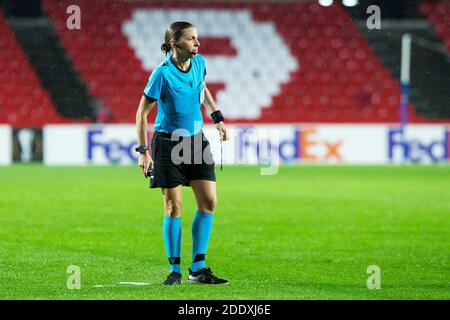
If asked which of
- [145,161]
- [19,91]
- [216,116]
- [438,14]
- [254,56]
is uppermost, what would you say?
[438,14]

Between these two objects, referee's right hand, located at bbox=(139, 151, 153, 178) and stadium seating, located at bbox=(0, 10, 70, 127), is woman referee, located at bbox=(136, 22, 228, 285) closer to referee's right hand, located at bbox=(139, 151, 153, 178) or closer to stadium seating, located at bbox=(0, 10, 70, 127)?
referee's right hand, located at bbox=(139, 151, 153, 178)

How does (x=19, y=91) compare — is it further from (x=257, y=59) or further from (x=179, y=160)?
(x=179, y=160)

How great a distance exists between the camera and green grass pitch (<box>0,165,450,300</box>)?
26.3ft

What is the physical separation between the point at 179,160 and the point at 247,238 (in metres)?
4.02

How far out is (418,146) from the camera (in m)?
28.1

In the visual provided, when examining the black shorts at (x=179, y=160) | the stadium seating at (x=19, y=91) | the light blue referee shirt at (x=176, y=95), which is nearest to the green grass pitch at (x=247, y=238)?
the black shorts at (x=179, y=160)

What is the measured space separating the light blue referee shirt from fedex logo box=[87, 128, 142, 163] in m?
18.8

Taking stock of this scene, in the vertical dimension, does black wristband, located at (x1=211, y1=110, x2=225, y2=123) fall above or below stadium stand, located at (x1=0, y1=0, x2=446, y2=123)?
below

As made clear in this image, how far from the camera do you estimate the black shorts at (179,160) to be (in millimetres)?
8109

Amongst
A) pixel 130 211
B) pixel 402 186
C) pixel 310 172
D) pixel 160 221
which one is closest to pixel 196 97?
pixel 160 221

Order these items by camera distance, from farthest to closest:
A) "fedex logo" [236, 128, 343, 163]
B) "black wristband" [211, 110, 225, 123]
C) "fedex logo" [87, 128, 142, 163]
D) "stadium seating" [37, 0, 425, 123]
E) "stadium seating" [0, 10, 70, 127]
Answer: "stadium seating" [37, 0, 425, 123] → "stadium seating" [0, 10, 70, 127] → "fedex logo" [236, 128, 343, 163] → "fedex logo" [87, 128, 142, 163] → "black wristband" [211, 110, 225, 123]

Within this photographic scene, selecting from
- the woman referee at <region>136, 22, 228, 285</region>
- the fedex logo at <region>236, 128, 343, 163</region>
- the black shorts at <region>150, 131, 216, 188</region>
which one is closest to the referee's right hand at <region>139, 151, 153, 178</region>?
the woman referee at <region>136, 22, 228, 285</region>

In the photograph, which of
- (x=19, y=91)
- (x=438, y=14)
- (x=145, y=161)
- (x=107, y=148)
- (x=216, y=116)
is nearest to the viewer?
(x=145, y=161)

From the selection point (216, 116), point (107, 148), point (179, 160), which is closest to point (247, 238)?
point (216, 116)
